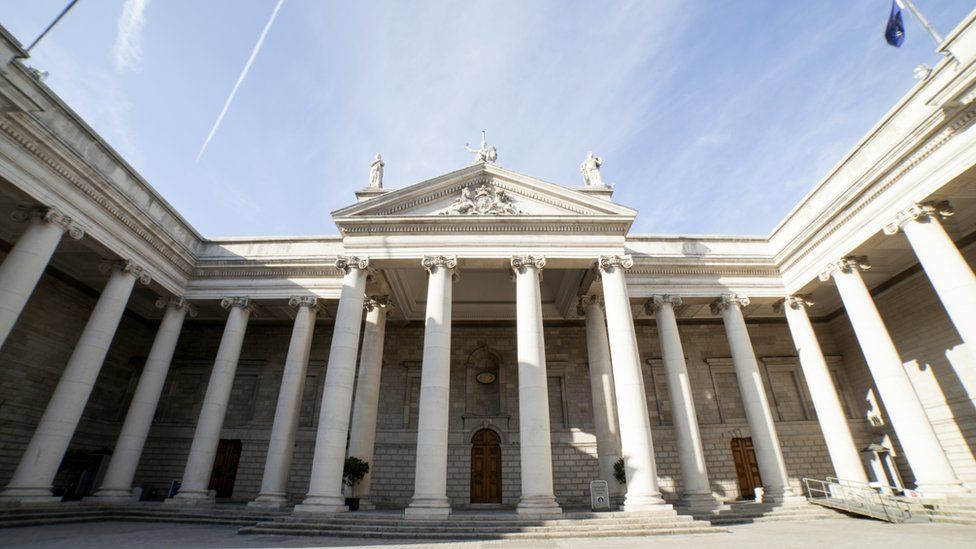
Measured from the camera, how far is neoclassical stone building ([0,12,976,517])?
1316 centimetres

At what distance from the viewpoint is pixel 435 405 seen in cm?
1373

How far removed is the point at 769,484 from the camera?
52.0ft

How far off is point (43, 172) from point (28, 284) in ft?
10.8

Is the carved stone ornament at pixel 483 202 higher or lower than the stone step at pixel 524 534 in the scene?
higher

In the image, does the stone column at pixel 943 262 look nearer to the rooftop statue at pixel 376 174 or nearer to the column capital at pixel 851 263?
the column capital at pixel 851 263

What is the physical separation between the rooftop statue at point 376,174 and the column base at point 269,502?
476 inches

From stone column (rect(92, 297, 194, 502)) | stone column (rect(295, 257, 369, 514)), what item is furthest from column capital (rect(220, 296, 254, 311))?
stone column (rect(295, 257, 369, 514))

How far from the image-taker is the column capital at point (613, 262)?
15.9 metres

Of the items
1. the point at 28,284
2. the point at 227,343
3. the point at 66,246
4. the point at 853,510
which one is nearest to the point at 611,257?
the point at 853,510

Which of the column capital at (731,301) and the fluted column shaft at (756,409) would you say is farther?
the column capital at (731,301)

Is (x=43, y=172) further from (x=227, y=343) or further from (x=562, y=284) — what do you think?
(x=562, y=284)

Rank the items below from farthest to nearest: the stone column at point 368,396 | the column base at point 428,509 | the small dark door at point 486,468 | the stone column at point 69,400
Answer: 1. the small dark door at point 486,468
2. the stone column at point 368,396
3. the stone column at point 69,400
4. the column base at point 428,509

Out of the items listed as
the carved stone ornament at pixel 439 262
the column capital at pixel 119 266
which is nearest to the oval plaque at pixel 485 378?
the carved stone ornament at pixel 439 262

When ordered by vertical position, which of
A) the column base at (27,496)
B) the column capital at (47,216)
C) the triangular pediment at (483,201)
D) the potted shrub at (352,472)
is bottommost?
the column base at (27,496)
